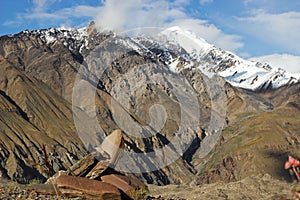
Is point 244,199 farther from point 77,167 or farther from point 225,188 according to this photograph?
point 77,167

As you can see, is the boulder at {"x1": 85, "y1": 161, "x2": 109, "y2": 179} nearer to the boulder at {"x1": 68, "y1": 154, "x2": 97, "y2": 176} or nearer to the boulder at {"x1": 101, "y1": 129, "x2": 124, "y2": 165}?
the boulder at {"x1": 68, "y1": 154, "x2": 97, "y2": 176}

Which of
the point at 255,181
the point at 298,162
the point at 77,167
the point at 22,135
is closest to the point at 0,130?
the point at 22,135

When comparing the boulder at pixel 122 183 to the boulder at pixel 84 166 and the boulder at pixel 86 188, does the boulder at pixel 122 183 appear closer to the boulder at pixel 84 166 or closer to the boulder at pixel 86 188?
the boulder at pixel 84 166

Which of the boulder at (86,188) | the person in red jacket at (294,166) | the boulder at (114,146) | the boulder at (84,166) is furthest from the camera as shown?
the boulder at (114,146)

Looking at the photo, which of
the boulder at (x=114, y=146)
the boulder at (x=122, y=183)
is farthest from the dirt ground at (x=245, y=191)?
the boulder at (x=114, y=146)

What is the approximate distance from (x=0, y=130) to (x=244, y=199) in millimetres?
160647

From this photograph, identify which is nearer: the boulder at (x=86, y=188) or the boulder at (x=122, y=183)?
the boulder at (x=86, y=188)

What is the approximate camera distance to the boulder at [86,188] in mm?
18573

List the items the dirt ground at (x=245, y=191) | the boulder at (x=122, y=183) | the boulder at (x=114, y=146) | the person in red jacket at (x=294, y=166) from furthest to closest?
the dirt ground at (x=245, y=191) < the boulder at (x=114, y=146) < the boulder at (x=122, y=183) < the person in red jacket at (x=294, y=166)

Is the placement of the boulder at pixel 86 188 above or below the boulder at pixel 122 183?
below

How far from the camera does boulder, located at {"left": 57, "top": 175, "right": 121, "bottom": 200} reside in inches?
731

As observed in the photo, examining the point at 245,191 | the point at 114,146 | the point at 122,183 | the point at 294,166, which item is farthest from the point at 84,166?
the point at 245,191

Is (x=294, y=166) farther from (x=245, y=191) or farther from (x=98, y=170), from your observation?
(x=245, y=191)

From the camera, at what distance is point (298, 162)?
9.51 ft
